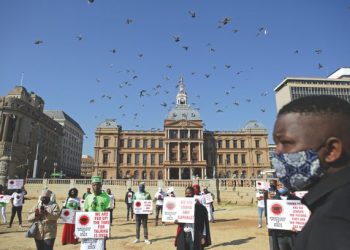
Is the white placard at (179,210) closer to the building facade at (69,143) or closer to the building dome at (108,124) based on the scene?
the building dome at (108,124)

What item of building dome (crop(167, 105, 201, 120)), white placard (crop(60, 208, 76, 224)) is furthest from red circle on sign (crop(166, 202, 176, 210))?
building dome (crop(167, 105, 201, 120))

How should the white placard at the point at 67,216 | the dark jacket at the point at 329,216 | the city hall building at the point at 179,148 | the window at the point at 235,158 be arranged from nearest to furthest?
1. the dark jacket at the point at 329,216
2. the white placard at the point at 67,216
3. the city hall building at the point at 179,148
4. the window at the point at 235,158

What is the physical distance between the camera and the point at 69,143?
348 ft

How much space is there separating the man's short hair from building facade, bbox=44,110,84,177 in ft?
323

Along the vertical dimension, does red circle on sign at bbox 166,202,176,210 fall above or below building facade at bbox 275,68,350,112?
below

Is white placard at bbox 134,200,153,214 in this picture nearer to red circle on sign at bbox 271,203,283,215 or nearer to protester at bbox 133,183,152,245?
protester at bbox 133,183,152,245

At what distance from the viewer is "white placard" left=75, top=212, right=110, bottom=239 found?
661cm

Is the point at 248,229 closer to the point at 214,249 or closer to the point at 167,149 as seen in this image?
the point at 214,249

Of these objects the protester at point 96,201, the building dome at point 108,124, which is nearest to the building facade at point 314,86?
the building dome at point 108,124

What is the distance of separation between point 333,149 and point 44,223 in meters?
6.66

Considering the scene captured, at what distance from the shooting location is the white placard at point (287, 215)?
Answer: 6806 millimetres

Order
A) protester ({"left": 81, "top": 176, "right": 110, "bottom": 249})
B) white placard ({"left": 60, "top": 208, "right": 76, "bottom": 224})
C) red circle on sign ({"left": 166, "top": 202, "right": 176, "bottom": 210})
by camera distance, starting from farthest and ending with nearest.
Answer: white placard ({"left": 60, "top": 208, "right": 76, "bottom": 224})
red circle on sign ({"left": 166, "top": 202, "right": 176, "bottom": 210})
protester ({"left": 81, "top": 176, "right": 110, "bottom": 249})

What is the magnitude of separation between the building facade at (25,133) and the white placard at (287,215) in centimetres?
4788

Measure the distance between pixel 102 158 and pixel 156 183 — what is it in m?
41.7
